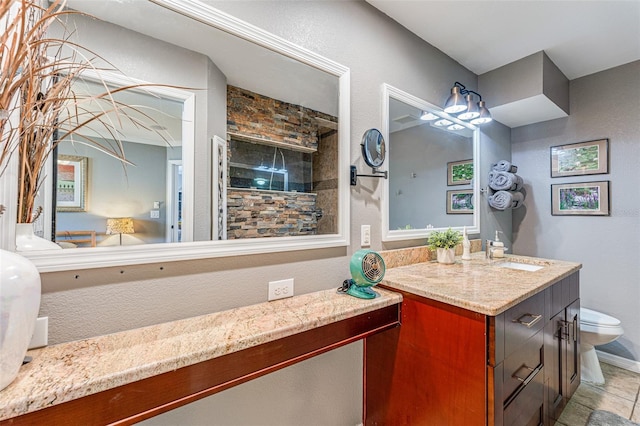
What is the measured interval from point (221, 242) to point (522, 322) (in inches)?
54.4

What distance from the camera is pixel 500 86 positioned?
2402 millimetres

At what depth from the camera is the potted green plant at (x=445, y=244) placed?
1.90m

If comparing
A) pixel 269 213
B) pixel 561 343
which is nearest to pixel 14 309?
pixel 269 213

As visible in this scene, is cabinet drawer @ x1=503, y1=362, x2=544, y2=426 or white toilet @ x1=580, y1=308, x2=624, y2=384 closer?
cabinet drawer @ x1=503, y1=362, x2=544, y2=426

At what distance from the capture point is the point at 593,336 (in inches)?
80.0

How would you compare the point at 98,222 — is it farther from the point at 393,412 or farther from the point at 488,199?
the point at 488,199

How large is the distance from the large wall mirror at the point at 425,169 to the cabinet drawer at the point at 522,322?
28.9 inches

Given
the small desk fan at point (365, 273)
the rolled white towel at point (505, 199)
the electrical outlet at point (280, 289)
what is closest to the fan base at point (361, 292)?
the small desk fan at point (365, 273)

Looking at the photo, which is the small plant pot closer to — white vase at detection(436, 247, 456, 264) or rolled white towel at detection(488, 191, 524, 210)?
white vase at detection(436, 247, 456, 264)

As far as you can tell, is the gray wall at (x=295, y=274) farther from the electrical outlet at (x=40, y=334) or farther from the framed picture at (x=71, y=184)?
the framed picture at (x=71, y=184)

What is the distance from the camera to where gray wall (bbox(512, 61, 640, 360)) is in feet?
7.57

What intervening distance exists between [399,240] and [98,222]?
1565 millimetres

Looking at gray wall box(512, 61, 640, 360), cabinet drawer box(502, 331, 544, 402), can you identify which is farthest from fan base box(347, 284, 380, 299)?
gray wall box(512, 61, 640, 360)

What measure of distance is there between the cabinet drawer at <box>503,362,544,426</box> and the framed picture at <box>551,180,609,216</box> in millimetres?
1896
